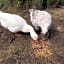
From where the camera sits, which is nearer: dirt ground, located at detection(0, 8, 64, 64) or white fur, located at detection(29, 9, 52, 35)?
dirt ground, located at detection(0, 8, 64, 64)

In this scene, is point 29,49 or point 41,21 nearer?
point 29,49

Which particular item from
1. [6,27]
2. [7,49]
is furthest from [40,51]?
[6,27]

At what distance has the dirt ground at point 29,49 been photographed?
403 cm

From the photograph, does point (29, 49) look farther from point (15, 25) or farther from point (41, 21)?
point (41, 21)

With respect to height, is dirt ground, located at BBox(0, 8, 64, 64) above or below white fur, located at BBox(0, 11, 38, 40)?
below

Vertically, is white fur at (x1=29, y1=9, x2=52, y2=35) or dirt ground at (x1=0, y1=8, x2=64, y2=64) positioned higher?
white fur at (x1=29, y1=9, x2=52, y2=35)

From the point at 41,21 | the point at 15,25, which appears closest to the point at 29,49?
the point at 15,25

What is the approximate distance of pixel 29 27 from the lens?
4.59 metres

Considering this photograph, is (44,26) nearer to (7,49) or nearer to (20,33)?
(20,33)

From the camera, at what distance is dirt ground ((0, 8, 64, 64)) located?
4.03 meters

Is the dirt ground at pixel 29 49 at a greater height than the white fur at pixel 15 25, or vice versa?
the white fur at pixel 15 25

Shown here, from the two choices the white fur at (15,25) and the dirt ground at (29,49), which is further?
the white fur at (15,25)

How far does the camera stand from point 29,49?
4297mm

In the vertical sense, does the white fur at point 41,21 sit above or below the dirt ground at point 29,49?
above
